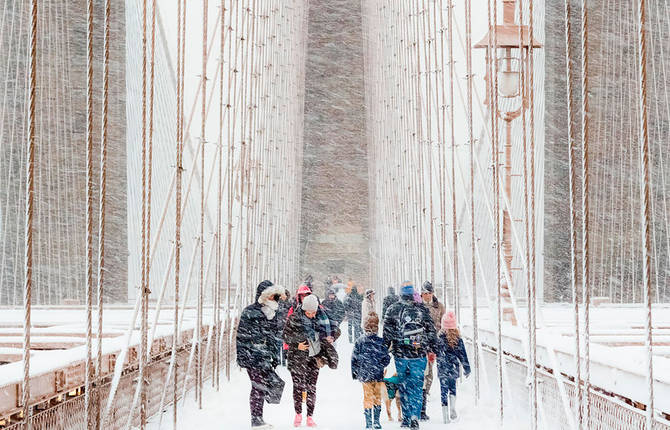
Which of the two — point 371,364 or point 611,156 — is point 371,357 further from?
point 611,156

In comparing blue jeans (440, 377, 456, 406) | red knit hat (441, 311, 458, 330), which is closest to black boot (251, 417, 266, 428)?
blue jeans (440, 377, 456, 406)

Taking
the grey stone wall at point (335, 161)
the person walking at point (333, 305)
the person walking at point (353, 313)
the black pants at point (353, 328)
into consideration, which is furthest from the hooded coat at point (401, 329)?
the grey stone wall at point (335, 161)

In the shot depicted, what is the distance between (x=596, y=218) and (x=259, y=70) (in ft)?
19.0

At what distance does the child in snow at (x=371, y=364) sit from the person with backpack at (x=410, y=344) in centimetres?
7

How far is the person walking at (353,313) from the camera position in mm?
12391

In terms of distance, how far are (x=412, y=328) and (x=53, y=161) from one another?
9.13 m

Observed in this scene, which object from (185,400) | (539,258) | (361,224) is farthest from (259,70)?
(361,224)

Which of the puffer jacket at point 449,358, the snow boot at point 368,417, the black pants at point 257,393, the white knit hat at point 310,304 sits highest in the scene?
the white knit hat at point 310,304

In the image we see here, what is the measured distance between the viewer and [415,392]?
534 centimetres

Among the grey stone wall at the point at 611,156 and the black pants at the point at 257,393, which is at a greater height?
the grey stone wall at the point at 611,156

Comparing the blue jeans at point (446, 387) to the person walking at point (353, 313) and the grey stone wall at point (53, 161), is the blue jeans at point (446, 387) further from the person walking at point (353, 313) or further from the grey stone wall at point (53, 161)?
the grey stone wall at point (53, 161)

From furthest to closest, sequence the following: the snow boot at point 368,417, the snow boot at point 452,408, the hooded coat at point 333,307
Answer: the hooded coat at point 333,307 → the snow boot at point 452,408 → the snow boot at point 368,417

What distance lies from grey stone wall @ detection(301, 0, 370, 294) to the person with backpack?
20.7m

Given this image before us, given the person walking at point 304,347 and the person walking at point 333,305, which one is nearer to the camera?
the person walking at point 304,347
